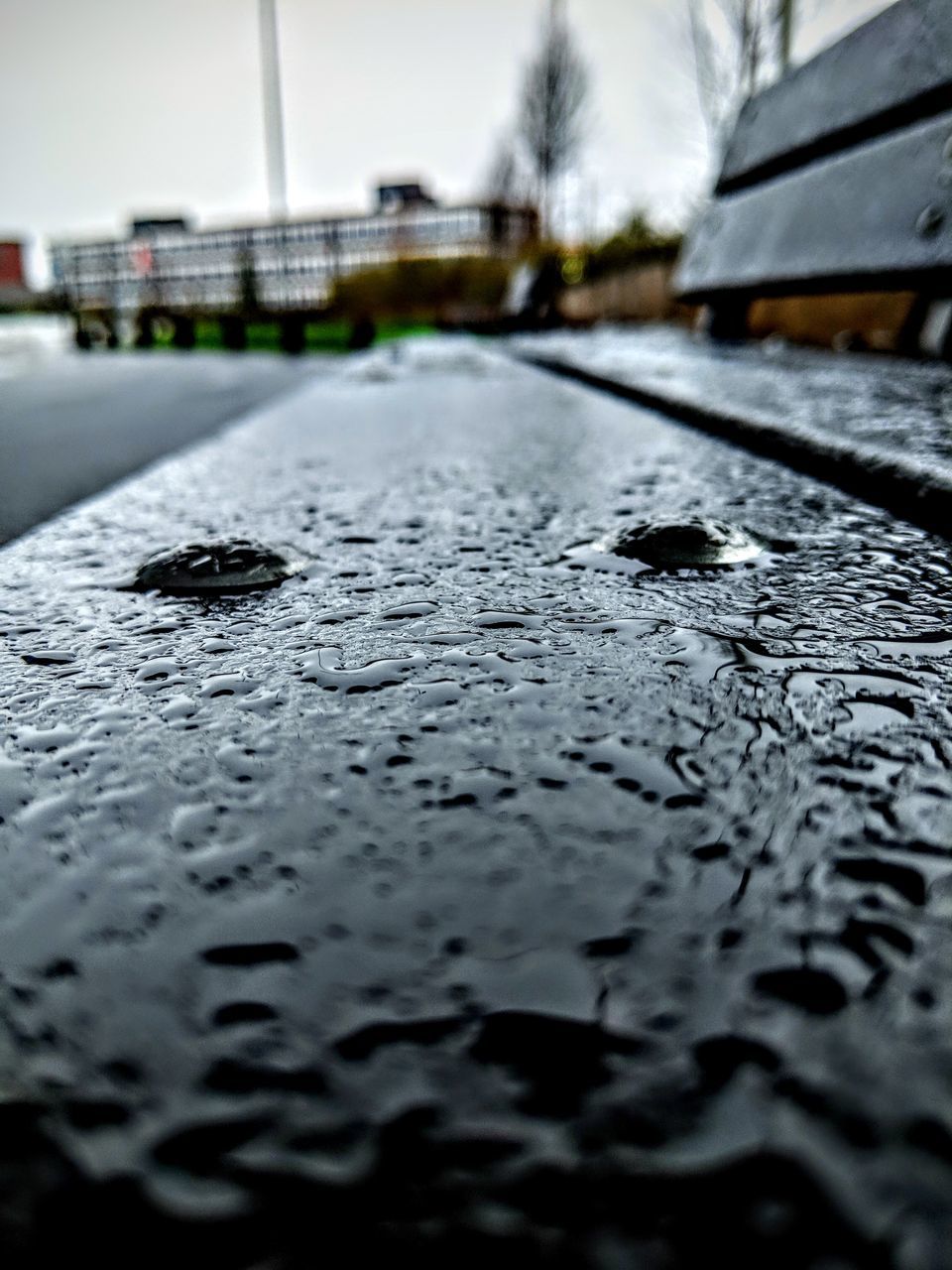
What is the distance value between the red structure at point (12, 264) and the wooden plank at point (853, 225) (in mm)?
73705

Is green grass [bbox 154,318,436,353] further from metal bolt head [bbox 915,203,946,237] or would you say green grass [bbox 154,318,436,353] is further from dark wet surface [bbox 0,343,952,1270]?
dark wet surface [bbox 0,343,952,1270]

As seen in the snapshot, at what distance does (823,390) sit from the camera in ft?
6.64

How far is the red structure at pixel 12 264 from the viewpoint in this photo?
65.4 meters

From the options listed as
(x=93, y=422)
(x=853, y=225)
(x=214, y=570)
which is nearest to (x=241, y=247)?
(x=93, y=422)

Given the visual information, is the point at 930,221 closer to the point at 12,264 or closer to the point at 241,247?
the point at 241,247

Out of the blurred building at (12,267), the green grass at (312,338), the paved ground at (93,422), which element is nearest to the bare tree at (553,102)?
the green grass at (312,338)

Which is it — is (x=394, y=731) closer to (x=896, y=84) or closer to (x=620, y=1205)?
(x=620, y=1205)

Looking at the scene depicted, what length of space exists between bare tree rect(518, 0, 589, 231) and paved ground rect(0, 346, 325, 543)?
24.5 m

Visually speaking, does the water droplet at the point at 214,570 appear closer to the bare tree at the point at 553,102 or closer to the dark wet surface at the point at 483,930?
the dark wet surface at the point at 483,930

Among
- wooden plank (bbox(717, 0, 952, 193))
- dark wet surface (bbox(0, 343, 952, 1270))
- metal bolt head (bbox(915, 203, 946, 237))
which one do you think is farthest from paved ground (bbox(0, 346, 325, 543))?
wooden plank (bbox(717, 0, 952, 193))

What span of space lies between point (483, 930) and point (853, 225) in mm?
2524

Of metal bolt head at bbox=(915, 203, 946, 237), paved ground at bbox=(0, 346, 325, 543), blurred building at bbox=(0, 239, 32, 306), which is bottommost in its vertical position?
paved ground at bbox=(0, 346, 325, 543)

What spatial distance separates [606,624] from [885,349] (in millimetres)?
3340

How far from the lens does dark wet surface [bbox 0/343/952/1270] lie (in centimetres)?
29
